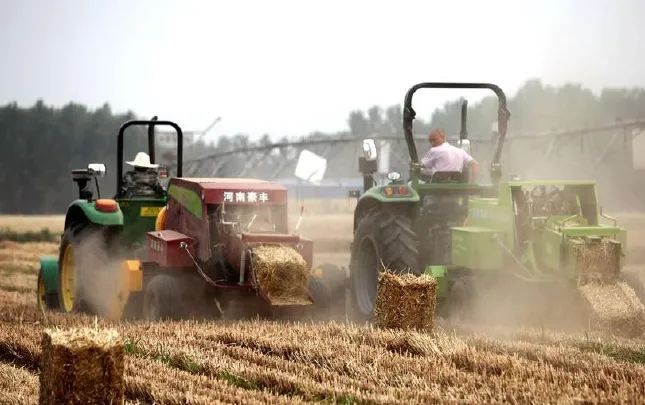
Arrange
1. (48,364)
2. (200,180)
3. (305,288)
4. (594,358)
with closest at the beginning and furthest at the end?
(48,364) < (594,358) < (305,288) < (200,180)

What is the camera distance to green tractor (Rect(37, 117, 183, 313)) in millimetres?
12008

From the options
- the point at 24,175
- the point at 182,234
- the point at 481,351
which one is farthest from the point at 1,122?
the point at 481,351

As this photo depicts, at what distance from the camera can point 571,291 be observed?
939 centimetres

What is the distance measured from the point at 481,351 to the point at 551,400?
1.58 m

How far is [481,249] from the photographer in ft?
32.3

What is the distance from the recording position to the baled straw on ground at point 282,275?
991cm

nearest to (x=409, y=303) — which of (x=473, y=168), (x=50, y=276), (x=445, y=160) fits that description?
(x=445, y=160)

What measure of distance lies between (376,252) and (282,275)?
112 centimetres

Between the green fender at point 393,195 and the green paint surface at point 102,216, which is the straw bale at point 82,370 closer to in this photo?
the green fender at point 393,195

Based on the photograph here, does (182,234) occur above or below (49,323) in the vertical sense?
above

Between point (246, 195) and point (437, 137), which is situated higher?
point (437, 137)

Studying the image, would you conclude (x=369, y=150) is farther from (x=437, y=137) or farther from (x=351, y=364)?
(x=351, y=364)

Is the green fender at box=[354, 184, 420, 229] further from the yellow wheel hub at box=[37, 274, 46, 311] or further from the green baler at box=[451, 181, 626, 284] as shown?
the yellow wheel hub at box=[37, 274, 46, 311]

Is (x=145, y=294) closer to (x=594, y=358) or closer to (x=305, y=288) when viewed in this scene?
(x=305, y=288)
